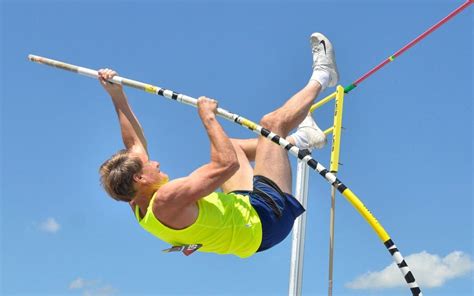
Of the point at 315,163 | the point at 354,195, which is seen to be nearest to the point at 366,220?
the point at 354,195

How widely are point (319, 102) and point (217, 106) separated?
2308 millimetres

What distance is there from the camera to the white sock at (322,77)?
605cm

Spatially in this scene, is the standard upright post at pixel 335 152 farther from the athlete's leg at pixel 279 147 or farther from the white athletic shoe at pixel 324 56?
the athlete's leg at pixel 279 147

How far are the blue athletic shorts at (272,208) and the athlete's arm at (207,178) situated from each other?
0.55 meters

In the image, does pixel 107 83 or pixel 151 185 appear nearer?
pixel 151 185

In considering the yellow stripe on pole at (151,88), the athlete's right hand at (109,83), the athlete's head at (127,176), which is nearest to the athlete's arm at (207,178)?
the athlete's head at (127,176)

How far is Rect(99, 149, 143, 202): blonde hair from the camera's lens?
545cm

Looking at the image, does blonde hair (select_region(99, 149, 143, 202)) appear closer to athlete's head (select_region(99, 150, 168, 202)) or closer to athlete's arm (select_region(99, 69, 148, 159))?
athlete's head (select_region(99, 150, 168, 202))

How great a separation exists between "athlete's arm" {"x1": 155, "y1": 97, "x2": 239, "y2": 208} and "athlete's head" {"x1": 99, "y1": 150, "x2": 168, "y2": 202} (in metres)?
0.25

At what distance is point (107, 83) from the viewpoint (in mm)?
6418

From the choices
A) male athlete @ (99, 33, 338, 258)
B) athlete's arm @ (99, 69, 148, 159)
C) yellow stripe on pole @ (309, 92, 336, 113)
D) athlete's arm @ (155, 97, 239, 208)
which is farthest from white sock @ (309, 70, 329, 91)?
athlete's arm @ (99, 69, 148, 159)

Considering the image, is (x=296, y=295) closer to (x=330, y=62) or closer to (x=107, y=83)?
(x=330, y=62)

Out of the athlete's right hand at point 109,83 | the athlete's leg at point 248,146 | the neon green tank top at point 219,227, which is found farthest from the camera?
the athlete's right hand at point 109,83

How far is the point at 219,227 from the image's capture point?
549cm
